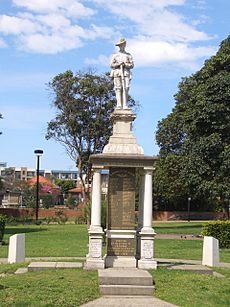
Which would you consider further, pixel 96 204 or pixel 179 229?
pixel 179 229

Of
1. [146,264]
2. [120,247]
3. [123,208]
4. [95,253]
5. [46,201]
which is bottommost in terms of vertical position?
[146,264]

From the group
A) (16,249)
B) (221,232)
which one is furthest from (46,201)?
(16,249)

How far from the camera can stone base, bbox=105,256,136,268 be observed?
15195 mm

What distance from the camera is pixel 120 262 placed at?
15242 mm

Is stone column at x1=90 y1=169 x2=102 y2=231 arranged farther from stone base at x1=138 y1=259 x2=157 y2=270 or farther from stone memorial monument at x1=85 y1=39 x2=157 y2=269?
stone base at x1=138 y1=259 x2=157 y2=270

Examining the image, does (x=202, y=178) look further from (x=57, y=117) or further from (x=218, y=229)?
(x=57, y=117)

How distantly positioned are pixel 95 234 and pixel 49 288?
3.20 meters

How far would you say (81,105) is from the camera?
53250 mm

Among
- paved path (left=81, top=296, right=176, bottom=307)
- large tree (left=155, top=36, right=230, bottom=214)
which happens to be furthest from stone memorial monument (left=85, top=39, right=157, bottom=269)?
large tree (left=155, top=36, right=230, bottom=214)

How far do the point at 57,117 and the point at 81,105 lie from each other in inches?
105

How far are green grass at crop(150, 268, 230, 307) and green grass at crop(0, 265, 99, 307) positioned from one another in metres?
1.55

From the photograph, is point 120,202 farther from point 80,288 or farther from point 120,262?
point 80,288

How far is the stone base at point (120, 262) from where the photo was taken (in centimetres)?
1520

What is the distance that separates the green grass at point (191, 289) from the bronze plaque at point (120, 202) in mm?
1687
